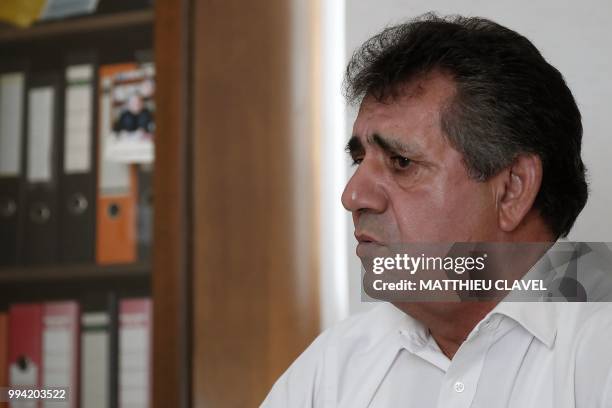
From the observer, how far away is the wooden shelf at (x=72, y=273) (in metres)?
1.51

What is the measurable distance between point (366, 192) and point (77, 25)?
862 millimetres

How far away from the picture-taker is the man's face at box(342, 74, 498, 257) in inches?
42.3

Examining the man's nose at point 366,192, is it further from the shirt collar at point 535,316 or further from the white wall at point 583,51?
the white wall at point 583,51

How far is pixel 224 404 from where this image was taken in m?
1.45

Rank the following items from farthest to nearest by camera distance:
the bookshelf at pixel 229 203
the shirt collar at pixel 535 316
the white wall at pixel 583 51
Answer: the bookshelf at pixel 229 203, the white wall at pixel 583 51, the shirt collar at pixel 535 316

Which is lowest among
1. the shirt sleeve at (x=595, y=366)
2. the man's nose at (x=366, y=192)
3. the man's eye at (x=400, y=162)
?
the shirt sleeve at (x=595, y=366)

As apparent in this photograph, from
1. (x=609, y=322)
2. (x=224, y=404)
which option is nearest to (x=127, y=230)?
(x=224, y=404)

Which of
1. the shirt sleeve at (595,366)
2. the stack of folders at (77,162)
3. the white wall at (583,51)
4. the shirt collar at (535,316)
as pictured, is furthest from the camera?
the stack of folders at (77,162)

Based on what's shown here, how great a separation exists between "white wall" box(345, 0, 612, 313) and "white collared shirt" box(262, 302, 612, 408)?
298mm

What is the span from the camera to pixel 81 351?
1.57 metres

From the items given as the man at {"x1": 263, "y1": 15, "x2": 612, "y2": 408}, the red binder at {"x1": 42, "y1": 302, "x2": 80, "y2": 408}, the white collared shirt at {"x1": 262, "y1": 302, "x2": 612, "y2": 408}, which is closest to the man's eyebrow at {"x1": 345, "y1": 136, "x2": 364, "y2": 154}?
the man at {"x1": 263, "y1": 15, "x2": 612, "y2": 408}

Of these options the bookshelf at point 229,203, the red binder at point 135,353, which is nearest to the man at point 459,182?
the bookshelf at point 229,203

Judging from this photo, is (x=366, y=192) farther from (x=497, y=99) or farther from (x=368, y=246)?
(x=497, y=99)
